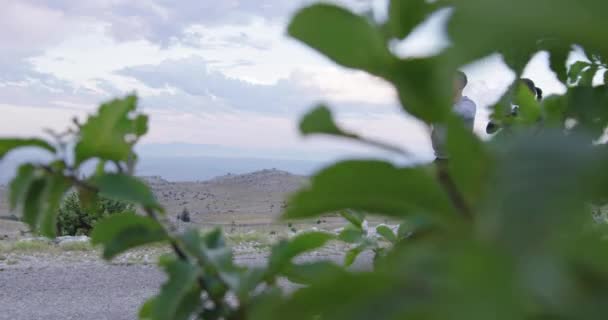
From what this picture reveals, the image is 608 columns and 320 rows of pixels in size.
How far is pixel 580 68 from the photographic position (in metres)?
0.82

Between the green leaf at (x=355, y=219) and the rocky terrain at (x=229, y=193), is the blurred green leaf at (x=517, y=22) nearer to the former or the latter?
the green leaf at (x=355, y=219)

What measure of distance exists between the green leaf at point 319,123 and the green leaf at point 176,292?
23cm

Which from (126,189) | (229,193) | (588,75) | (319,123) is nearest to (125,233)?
(126,189)

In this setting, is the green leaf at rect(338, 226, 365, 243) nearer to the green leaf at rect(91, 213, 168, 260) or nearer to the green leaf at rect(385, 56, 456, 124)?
the green leaf at rect(91, 213, 168, 260)

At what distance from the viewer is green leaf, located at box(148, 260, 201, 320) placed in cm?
61

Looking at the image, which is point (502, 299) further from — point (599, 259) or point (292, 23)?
point (292, 23)

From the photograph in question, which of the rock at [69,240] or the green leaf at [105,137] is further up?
the green leaf at [105,137]

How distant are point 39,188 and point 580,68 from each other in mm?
619

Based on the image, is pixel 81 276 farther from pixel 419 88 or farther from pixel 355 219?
pixel 419 88

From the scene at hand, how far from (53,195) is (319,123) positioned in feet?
1.22

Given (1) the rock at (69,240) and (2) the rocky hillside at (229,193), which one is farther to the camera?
(2) the rocky hillside at (229,193)

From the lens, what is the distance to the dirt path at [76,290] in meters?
6.27

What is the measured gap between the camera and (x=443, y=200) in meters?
0.38

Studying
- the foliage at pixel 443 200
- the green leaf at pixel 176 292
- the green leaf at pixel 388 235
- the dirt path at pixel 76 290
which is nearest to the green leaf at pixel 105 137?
the foliage at pixel 443 200
